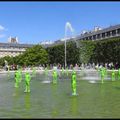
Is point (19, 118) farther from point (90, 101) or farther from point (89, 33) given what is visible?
point (89, 33)

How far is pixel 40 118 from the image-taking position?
16.2 metres

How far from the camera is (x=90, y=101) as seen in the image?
22.1 m

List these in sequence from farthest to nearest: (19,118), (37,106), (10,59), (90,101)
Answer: (10,59), (90,101), (37,106), (19,118)

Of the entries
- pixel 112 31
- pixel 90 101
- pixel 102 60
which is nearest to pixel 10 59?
pixel 112 31

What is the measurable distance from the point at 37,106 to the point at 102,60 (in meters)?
90.6

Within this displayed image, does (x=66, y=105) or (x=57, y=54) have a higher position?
(x=57, y=54)

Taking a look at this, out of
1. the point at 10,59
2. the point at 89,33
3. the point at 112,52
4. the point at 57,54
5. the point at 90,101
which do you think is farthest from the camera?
the point at 10,59

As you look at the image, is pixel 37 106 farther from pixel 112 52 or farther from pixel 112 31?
pixel 112 31

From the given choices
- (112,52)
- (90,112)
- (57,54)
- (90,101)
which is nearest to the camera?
A: (90,112)

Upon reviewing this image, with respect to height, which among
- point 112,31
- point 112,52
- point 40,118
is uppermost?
point 112,31

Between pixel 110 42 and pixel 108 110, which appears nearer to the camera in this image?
pixel 108 110

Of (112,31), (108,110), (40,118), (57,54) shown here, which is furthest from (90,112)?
(112,31)

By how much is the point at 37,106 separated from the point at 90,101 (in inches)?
139

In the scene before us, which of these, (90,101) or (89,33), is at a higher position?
(89,33)
